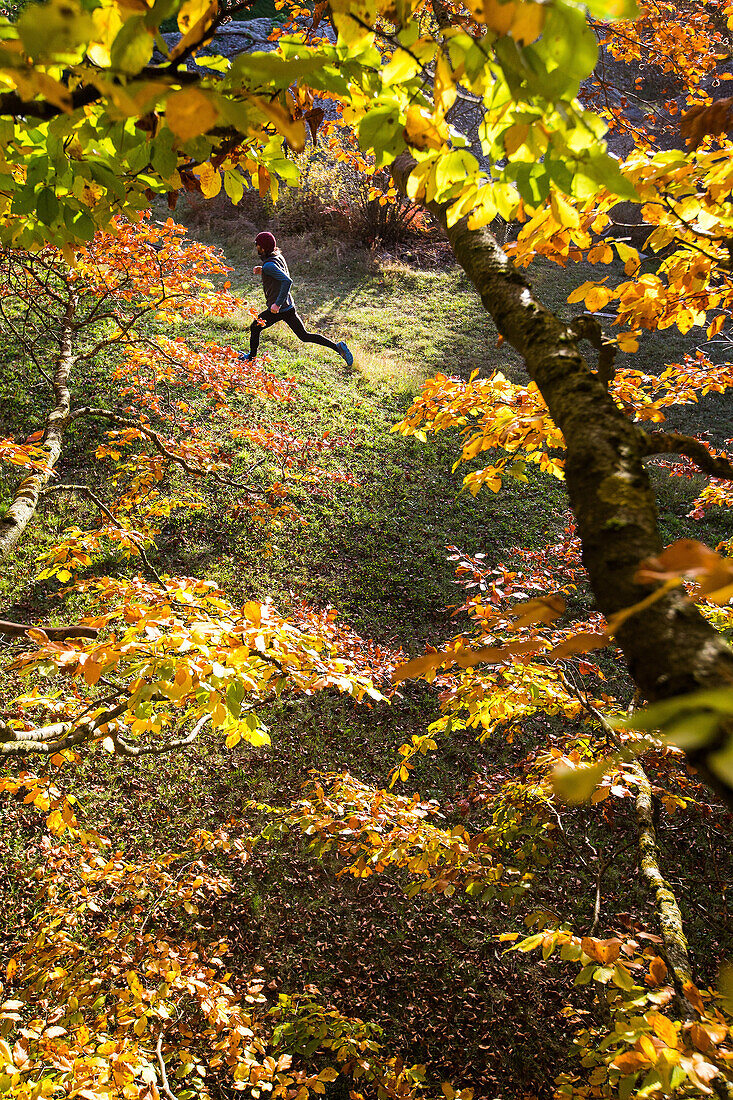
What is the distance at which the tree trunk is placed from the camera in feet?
9.87

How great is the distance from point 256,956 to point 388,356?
8175 millimetres

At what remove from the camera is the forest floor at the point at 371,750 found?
3.24 m

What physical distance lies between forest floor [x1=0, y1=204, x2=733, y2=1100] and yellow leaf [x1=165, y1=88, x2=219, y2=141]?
3384 mm

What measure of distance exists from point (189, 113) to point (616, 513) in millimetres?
617

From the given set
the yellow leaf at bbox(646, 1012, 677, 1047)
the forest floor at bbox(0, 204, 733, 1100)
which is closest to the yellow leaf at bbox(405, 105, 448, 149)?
the yellow leaf at bbox(646, 1012, 677, 1047)

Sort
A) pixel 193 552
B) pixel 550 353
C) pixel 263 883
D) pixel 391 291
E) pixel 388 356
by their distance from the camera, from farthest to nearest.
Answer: pixel 391 291 < pixel 388 356 < pixel 193 552 < pixel 263 883 < pixel 550 353

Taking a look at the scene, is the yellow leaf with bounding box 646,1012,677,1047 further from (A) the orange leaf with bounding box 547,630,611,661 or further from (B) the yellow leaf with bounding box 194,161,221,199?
(B) the yellow leaf with bounding box 194,161,221,199

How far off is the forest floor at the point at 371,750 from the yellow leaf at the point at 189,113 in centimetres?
338

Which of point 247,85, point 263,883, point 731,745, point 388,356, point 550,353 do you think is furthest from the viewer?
point 388,356

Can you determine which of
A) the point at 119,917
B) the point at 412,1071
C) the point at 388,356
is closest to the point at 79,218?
the point at 412,1071

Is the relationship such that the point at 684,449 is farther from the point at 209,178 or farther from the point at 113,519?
the point at 113,519

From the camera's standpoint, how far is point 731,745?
0.44 metres

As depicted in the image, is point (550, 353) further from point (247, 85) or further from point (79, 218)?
point (79, 218)

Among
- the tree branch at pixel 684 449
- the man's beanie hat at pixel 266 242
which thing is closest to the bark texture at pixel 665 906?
the tree branch at pixel 684 449
